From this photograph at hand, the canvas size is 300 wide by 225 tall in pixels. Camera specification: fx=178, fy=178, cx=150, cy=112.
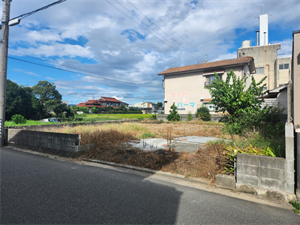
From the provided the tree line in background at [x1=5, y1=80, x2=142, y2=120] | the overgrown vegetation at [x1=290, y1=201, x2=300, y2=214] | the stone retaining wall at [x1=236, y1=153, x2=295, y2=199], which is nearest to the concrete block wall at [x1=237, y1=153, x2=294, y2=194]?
the stone retaining wall at [x1=236, y1=153, x2=295, y2=199]

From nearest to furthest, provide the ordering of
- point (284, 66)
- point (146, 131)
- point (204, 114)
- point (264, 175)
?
1. point (264, 175)
2. point (146, 131)
3. point (204, 114)
4. point (284, 66)

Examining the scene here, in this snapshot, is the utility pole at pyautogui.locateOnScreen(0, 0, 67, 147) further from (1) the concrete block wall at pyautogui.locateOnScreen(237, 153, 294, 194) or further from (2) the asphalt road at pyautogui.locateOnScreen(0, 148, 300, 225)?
(1) the concrete block wall at pyautogui.locateOnScreen(237, 153, 294, 194)

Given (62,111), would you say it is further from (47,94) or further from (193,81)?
(193,81)

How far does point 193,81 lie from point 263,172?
2138cm

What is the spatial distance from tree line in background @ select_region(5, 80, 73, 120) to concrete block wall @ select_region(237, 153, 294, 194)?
79.7 feet

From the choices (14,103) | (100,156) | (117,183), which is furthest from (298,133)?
(14,103)

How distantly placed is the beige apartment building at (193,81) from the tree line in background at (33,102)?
15410 millimetres

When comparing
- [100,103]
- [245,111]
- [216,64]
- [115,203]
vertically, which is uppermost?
[216,64]

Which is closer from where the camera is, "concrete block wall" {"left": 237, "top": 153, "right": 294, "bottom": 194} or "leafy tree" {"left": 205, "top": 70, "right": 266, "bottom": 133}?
"concrete block wall" {"left": 237, "top": 153, "right": 294, "bottom": 194}

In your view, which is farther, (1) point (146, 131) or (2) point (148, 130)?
(2) point (148, 130)

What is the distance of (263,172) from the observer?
135 inches

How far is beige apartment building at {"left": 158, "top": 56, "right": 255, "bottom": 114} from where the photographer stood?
69.6 feet

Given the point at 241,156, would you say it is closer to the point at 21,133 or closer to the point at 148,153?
the point at 148,153

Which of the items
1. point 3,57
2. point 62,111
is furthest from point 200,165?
point 62,111
